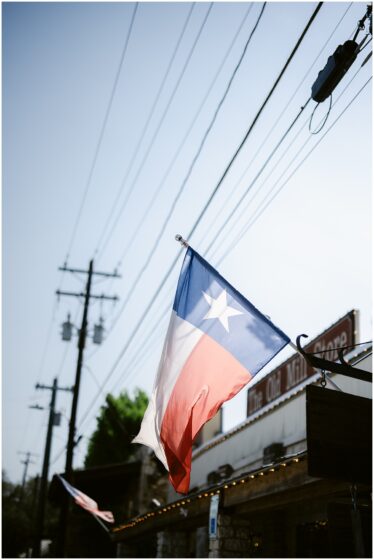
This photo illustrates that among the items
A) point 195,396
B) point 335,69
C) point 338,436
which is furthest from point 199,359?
point 335,69

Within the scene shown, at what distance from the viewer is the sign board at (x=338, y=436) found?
4.94 meters

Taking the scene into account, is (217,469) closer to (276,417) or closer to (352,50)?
(276,417)

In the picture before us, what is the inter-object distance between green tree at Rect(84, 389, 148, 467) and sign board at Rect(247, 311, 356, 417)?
20229mm

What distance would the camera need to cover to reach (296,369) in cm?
1438

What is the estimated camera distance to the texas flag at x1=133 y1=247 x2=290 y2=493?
19.8ft

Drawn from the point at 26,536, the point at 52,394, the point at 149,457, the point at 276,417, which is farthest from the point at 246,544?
the point at 26,536

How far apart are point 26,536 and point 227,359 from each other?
5130 centimetres

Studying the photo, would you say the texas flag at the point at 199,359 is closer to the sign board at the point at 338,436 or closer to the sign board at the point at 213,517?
the sign board at the point at 338,436

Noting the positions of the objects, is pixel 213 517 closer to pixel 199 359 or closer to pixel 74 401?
pixel 199 359

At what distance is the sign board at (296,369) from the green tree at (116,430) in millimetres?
20229

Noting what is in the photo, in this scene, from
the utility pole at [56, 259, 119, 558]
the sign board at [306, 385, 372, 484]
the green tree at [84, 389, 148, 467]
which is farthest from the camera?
the green tree at [84, 389, 148, 467]

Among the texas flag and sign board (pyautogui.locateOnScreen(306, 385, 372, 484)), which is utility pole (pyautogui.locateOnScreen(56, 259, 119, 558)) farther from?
sign board (pyautogui.locateOnScreen(306, 385, 372, 484))

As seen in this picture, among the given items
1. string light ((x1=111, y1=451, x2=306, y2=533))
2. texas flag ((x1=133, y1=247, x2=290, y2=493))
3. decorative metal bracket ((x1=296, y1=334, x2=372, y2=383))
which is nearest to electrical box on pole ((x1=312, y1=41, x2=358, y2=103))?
texas flag ((x1=133, y1=247, x2=290, y2=493))

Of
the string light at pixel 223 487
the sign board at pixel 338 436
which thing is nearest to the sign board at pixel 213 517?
the string light at pixel 223 487
